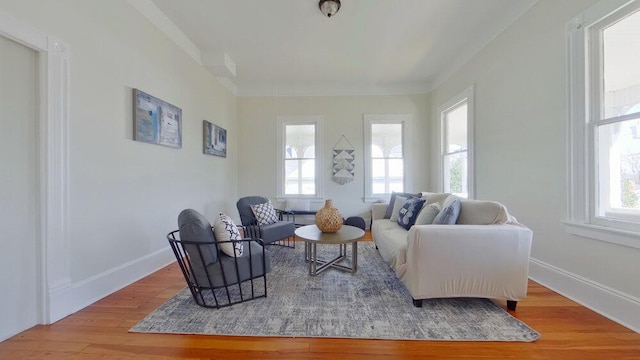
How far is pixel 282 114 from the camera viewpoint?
5441mm

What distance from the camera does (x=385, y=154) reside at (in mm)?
5426

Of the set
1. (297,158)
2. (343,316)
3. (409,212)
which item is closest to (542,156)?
(409,212)

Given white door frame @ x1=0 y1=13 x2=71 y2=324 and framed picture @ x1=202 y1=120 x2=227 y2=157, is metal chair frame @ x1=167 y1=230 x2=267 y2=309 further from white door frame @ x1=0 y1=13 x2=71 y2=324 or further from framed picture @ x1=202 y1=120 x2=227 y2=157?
framed picture @ x1=202 y1=120 x2=227 y2=157

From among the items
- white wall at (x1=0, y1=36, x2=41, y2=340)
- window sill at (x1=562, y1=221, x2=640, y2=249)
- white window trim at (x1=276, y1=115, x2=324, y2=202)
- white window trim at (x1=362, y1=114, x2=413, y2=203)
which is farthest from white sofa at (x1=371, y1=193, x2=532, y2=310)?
white window trim at (x1=276, y1=115, x2=324, y2=202)

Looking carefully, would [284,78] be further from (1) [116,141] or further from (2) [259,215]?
(1) [116,141]

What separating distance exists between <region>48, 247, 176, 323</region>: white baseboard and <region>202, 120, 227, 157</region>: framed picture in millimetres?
1722

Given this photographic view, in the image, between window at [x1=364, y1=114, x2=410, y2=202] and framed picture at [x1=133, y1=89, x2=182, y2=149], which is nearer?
framed picture at [x1=133, y1=89, x2=182, y2=149]

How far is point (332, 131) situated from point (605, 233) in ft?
13.5

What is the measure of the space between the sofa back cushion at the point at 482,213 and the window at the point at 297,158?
3245 millimetres

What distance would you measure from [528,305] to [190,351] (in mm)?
2503

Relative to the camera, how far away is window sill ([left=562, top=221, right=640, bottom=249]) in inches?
72.5

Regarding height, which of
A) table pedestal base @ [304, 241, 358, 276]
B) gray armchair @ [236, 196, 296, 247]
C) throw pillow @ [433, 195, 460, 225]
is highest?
throw pillow @ [433, 195, 460, 225]

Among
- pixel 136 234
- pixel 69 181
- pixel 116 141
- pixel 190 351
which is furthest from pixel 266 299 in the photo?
pixel 116 141

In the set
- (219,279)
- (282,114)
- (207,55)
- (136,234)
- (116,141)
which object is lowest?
(219,279)
